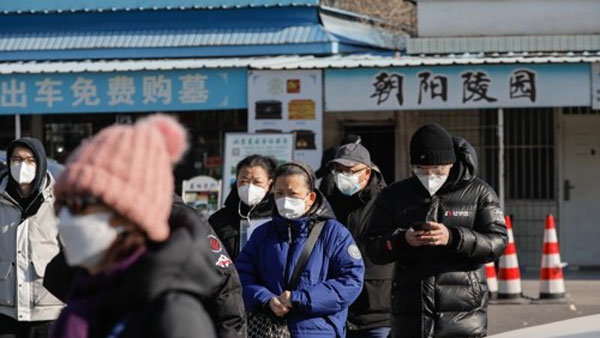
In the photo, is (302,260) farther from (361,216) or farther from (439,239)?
(361,216)

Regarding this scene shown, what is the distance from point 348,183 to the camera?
25.4 ft

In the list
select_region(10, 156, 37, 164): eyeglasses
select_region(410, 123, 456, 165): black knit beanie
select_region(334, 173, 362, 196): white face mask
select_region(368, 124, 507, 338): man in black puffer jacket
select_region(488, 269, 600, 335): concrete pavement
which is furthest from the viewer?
select_region(488, 269, 600, 335): concrete pavement

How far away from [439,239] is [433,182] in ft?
1.29

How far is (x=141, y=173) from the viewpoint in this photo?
9.39 feet

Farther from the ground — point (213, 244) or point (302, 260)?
point (213, 244)

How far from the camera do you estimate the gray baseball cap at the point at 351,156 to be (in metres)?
7.75

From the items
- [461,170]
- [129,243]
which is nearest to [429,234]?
[461,170]

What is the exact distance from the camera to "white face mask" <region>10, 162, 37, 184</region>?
6.82 m

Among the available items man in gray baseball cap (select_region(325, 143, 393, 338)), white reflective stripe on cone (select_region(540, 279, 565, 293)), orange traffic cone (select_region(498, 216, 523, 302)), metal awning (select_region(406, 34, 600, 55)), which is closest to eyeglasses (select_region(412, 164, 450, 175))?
man in gray baseball cap (select_region(325, 143, 393, 338))

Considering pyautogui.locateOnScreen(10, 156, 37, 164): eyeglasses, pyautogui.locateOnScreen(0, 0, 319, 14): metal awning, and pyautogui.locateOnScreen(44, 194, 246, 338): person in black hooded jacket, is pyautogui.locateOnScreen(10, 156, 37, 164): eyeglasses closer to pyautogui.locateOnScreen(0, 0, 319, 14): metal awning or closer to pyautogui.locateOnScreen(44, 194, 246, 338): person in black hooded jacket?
pyautogui.locateOnScreen(44, 194, 246, 338): person in black hooded jacket

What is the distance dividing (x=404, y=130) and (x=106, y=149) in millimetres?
15756

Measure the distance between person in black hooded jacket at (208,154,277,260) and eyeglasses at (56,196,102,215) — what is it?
430 centimetres

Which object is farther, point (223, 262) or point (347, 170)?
point (347, 170)

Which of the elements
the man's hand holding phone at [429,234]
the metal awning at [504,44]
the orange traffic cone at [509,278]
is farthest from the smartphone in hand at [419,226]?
the metal awning at [504,44]
